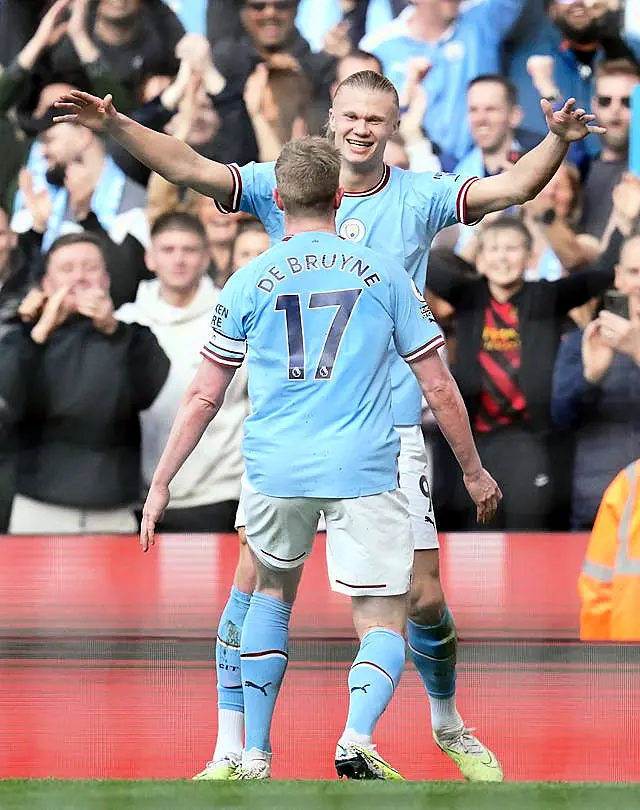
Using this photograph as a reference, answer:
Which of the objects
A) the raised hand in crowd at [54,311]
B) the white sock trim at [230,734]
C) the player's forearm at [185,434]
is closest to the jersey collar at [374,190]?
the player's forearm at [185,434]

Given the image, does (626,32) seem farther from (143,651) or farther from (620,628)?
(143,651)

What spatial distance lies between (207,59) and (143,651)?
3139mm

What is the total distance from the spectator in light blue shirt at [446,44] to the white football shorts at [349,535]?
14.2 feet

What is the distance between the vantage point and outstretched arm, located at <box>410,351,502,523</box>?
3.46 metres

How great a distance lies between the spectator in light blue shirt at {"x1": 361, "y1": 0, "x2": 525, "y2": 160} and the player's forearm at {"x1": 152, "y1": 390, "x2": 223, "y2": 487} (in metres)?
4.21

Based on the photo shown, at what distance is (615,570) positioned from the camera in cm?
568

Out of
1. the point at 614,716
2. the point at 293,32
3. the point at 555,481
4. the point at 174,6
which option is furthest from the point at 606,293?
the point at 614,716

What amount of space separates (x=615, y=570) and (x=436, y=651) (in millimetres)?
1750

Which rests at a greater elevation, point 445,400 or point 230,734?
point 445,400

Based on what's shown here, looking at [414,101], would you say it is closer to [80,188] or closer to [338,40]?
[338,40]

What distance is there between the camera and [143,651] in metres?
5.82

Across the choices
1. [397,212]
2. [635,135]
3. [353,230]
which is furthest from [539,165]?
[635,135]

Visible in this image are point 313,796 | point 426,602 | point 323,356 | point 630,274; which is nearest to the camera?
point 313,796

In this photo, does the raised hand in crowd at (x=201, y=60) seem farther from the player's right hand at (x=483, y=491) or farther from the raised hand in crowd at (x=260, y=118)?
the player's right hand at (x=483, y=491)
